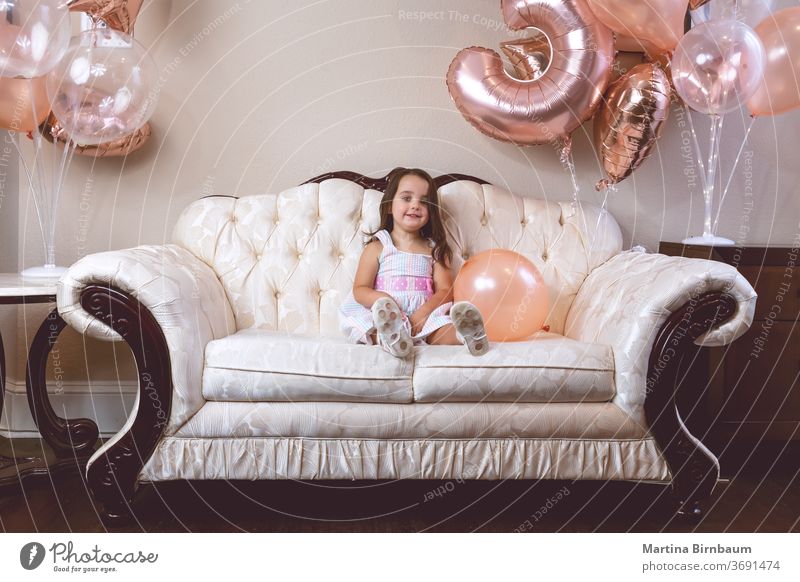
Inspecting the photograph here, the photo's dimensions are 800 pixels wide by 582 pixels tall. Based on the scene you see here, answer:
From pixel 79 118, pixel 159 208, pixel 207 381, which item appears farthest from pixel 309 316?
pixel 79 118

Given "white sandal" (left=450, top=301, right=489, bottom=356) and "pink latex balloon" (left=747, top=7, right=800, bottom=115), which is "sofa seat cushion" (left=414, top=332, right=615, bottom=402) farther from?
"pink latex balloon" (left=747, top=7, right=800, bottom=115)

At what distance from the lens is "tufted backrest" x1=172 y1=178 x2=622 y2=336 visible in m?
2.15

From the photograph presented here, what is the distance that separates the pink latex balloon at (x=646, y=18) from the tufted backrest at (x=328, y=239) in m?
0.56

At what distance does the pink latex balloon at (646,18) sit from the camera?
2010 mm

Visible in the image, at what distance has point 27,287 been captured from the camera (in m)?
1.73

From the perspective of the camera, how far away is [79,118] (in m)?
1.96

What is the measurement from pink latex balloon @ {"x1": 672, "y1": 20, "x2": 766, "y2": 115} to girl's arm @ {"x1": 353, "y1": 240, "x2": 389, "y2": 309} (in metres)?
1.05

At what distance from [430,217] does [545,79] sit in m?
0.54

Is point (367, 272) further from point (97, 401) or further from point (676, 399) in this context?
point (97, 401)

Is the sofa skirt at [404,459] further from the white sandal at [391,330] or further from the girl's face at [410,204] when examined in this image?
the girl's face at [410,204]

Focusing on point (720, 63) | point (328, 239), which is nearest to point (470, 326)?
point (328, 239)

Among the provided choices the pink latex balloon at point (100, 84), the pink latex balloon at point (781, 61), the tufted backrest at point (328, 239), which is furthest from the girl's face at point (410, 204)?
the pink latex balloon at point (781, 61)
